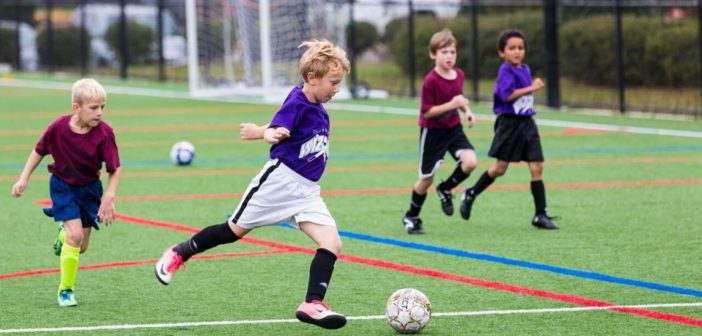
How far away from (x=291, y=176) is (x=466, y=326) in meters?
1.27

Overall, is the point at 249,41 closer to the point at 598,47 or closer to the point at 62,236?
the point at 598,47

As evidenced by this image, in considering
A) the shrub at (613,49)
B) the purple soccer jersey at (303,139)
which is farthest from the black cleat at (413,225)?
the shrub at (613,49)

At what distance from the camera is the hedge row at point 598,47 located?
2176 centimetres

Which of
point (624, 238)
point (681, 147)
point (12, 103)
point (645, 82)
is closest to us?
point (624, 238)

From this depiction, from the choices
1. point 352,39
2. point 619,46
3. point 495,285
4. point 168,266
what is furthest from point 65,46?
point 168,266

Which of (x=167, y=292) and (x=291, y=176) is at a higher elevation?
(x=291, y=176)

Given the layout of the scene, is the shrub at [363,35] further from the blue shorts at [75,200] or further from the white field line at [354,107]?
the blue shorts at [75,200]

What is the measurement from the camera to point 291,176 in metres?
7.50

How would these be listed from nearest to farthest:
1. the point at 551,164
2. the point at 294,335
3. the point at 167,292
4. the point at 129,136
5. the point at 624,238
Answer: the point at 294,335, the point at 167,292, the point at 624,238, the point at 551,164, the point at 129,136

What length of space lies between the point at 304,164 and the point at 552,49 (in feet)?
57.8

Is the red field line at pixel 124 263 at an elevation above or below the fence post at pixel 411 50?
below

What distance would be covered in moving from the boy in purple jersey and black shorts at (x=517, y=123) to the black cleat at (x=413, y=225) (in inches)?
32.3

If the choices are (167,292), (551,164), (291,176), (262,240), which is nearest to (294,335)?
(291,176)

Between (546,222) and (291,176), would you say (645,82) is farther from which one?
(291,176)
